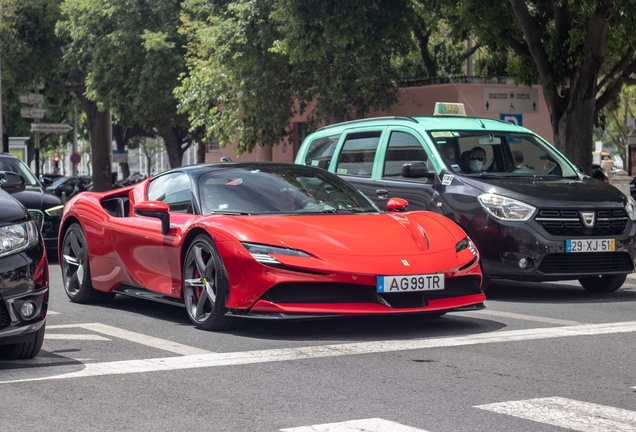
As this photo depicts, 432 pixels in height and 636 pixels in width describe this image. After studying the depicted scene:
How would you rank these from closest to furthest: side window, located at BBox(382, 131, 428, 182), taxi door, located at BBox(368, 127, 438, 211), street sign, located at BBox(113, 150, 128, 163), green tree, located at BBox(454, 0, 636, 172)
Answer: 1. taxi door, located at BBox(368, 127, 438, 211)
2. side window, located at BBox(382, 131, 428, 182)
3. green tree, located at BBox(454, 0, 636, 172)
4. street sign, located at BBox(113, 150, 128, 163)

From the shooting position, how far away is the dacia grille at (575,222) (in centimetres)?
993

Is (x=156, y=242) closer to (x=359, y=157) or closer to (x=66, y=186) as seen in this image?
(x=359, y=157)

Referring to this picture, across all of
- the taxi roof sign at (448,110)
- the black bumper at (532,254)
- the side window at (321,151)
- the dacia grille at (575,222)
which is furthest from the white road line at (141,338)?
the taxi roof sign at (448,110)

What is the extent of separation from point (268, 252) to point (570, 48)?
12690 millimetres

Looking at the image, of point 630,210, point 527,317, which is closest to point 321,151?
point 630,210

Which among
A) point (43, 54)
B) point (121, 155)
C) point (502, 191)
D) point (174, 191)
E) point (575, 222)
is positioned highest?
point (43, 54)

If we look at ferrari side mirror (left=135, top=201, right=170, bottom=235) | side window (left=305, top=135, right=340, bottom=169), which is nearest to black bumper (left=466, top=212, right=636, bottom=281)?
Answer: side window (left=305, top=135, right=340, bottom=169)

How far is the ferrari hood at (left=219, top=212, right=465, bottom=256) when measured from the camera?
739 centimetres

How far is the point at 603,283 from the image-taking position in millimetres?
10844

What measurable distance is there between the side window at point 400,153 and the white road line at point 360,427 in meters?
6.55

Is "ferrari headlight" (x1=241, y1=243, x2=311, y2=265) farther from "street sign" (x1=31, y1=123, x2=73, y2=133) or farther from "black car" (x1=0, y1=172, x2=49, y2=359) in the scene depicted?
"street sign" (x1=31, y1=123, x2=73, y2=133)

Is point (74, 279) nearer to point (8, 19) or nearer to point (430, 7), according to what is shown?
point (430, 7)

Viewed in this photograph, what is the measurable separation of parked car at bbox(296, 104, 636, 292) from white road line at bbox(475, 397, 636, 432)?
4.69m

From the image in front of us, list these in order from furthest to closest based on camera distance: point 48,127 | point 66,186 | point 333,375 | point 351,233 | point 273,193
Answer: point 66,186 → point 48,127 → point 273,193 → point 351,233 → point 333,375
